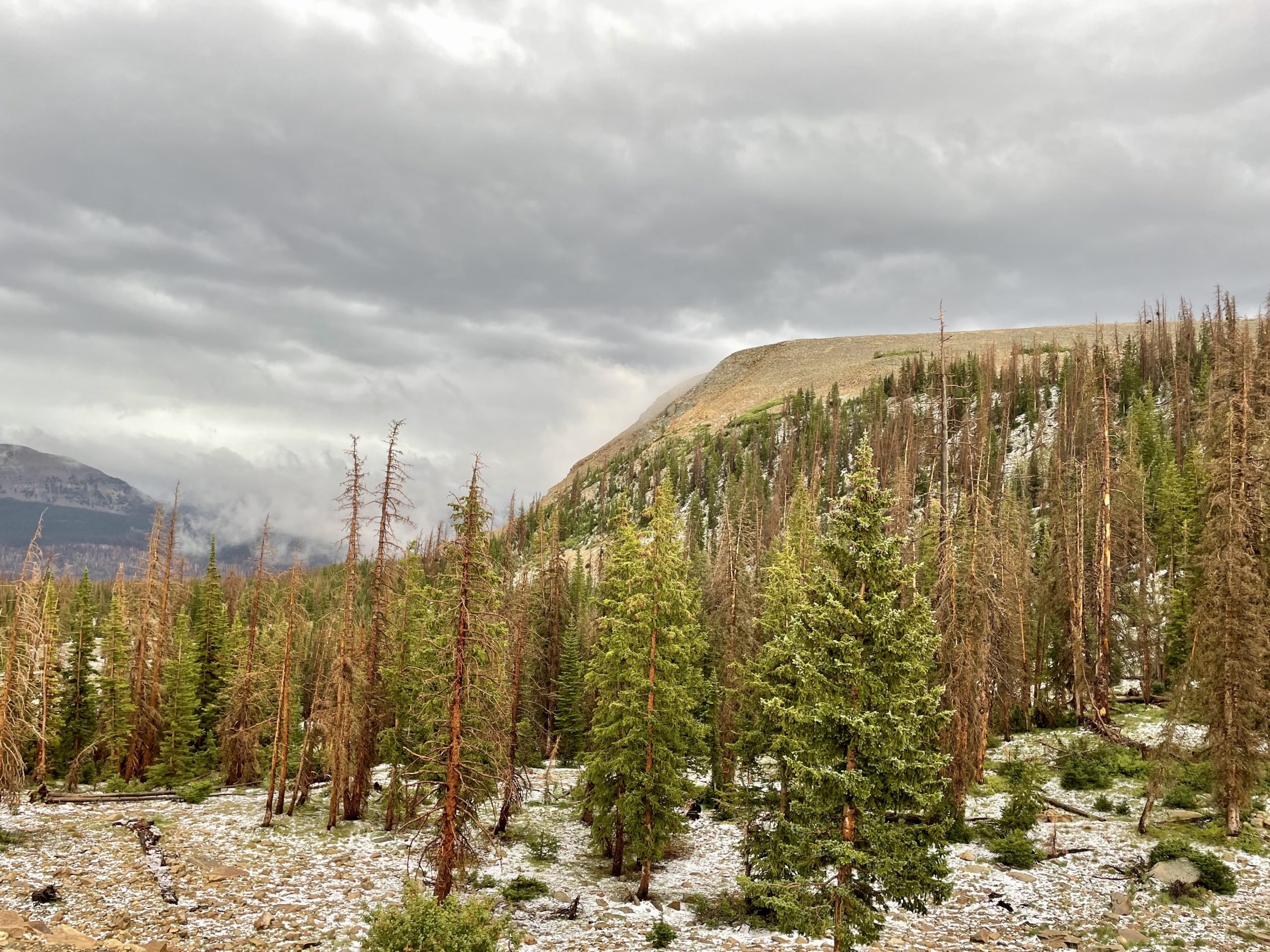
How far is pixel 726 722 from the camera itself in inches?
1298

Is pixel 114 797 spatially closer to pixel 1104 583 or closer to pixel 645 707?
pixel 645 707

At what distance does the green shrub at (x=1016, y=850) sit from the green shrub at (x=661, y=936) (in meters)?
12.7

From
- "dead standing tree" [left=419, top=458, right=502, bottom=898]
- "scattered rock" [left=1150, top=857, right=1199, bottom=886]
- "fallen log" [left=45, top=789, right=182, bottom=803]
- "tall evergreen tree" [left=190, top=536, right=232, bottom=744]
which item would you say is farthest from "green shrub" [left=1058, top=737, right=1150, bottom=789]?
"tall evergreen tree" [left=190, top=536, right=232, bottom=744]

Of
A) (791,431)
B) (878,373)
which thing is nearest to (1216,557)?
(791,431)

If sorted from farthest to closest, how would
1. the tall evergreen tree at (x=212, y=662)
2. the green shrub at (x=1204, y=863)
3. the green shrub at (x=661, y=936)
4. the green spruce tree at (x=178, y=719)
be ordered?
the tall evergreen tree at (x=212, y=662)
the green spruce tree at (x=178, y=719)
the green shrub at (x=661, y=936)
the green shrub at (x=1204, y=863)

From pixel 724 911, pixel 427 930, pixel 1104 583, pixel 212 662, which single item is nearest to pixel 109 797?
pixel 212 662

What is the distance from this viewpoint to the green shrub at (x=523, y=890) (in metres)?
25.5

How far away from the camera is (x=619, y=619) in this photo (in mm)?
27281

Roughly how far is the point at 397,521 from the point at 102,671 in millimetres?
27309

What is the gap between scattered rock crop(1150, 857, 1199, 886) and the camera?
22.0 meters

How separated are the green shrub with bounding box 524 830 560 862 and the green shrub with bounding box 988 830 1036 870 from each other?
678 inches

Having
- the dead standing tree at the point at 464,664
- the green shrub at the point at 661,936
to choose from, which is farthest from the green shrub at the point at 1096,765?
the dead standing tree at the point at 464,664

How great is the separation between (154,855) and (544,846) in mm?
14568

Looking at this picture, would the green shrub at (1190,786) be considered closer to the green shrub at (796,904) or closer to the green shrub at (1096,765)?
the green shrub at (1096,765)
